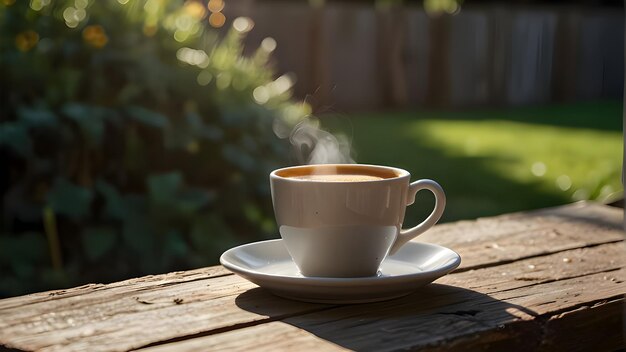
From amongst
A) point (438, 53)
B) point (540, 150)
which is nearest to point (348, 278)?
point (540, 150)

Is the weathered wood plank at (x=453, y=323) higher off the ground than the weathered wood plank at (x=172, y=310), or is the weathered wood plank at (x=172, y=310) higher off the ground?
the weathered wood plank at (x=172, y=310)

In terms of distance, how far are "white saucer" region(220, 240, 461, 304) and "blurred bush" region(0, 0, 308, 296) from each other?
134 centimetres

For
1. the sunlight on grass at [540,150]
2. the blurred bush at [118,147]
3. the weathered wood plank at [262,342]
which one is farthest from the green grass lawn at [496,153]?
the weathered wood plank at [262,342]

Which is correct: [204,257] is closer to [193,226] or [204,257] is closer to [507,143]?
[193,226]

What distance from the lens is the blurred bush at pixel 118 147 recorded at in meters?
2.46

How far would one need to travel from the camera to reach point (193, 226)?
8.44 ft

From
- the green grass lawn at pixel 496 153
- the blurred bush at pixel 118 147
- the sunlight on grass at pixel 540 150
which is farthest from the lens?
the sunlight on grass at pixel 540 150

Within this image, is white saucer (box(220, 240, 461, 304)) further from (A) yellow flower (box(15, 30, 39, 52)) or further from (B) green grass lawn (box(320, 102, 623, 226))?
(A) yellow flower (box(15, 30, 39, 52))

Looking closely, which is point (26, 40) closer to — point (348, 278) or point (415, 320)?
point (348, 278)

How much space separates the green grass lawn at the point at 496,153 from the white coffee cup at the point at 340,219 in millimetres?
1679

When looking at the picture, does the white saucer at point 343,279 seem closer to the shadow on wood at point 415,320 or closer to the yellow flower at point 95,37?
the shadow on wood at point 415,320

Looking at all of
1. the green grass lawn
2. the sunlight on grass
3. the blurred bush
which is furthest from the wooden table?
the sunlight on grass

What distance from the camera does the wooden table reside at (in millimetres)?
875

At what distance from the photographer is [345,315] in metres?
0.96
